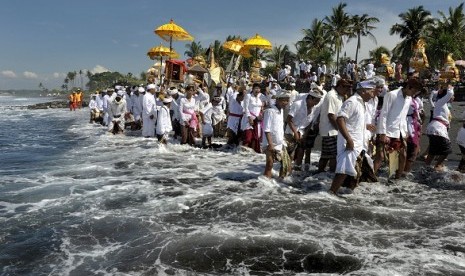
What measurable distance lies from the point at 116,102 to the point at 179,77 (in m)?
8.54

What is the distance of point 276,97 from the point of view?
6.94 m

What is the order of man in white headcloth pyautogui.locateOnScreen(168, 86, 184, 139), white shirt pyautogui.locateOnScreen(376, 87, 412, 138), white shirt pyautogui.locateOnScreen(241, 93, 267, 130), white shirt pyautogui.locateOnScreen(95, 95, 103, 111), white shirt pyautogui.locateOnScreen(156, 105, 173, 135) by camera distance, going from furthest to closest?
1. white shirt pyautogui.locateOnScreen(95, 95, 103, 111)
2. man in white headcloth pyautogui.locateOnScreen(168, 86, 184, 139)
3. white shirt pyautogui.locateOnScreen(156, 105, 173, 135)
4. white shirt pyautogui.locateOnScreen(241, 93, 267, 130)
5. white shirt pyautogui.locateOnScreen(376, 87, 412, 138)

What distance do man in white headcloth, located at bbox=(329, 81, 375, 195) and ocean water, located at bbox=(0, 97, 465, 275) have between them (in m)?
0.58

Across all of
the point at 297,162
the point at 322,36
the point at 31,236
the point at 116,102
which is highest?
the point at 322,36

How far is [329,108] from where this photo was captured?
22.5ft

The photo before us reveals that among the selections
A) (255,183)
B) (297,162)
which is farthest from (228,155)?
(255,183)

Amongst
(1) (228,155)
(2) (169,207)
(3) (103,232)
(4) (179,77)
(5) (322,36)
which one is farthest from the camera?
(5) (322,36)

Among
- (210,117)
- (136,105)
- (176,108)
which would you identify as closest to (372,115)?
(210,117)

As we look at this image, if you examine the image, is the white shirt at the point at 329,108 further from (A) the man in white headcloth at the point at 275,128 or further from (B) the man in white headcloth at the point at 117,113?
(B) the man in white headcloth at the point at 117,113

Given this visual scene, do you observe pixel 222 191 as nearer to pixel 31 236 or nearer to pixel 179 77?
pixel 31 236

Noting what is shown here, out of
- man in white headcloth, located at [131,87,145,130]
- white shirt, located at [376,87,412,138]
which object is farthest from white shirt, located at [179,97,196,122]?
white shirt, located at [376,87,412,138]

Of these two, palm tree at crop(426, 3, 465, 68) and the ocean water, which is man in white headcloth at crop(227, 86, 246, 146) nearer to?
the ocean water

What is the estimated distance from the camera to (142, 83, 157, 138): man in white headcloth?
12667 mm

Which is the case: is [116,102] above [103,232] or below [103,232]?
above
